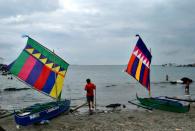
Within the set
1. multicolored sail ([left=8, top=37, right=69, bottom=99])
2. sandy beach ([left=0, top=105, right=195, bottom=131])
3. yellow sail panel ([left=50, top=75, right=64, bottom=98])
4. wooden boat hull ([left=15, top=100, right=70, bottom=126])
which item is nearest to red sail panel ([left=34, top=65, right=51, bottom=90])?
multicolored sail ([left=8, top=37, right=69, bottom=99])

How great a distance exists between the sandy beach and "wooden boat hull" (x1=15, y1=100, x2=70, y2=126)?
1.27ft

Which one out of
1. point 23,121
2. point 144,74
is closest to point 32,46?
point 23,121

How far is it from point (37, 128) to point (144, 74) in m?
9.90

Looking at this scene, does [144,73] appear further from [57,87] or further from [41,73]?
[41,73]

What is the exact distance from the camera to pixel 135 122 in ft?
59.2

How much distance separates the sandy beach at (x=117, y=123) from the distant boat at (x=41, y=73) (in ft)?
2.37

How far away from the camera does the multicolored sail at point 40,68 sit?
19.1 m

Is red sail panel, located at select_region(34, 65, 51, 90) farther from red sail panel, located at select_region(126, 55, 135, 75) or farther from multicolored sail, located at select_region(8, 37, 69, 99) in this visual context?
red sail panel, located at select_region(126, 55, 135, 75)

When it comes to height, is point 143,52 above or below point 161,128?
above

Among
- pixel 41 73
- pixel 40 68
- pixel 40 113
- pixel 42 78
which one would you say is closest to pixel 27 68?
pixel 40 68

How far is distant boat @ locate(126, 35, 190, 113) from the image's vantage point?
854 inches

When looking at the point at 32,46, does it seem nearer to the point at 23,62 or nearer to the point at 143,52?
the point at 23,62

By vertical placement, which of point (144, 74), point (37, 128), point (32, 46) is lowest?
point (37, 128)

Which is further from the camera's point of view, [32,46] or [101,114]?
[101,114]
